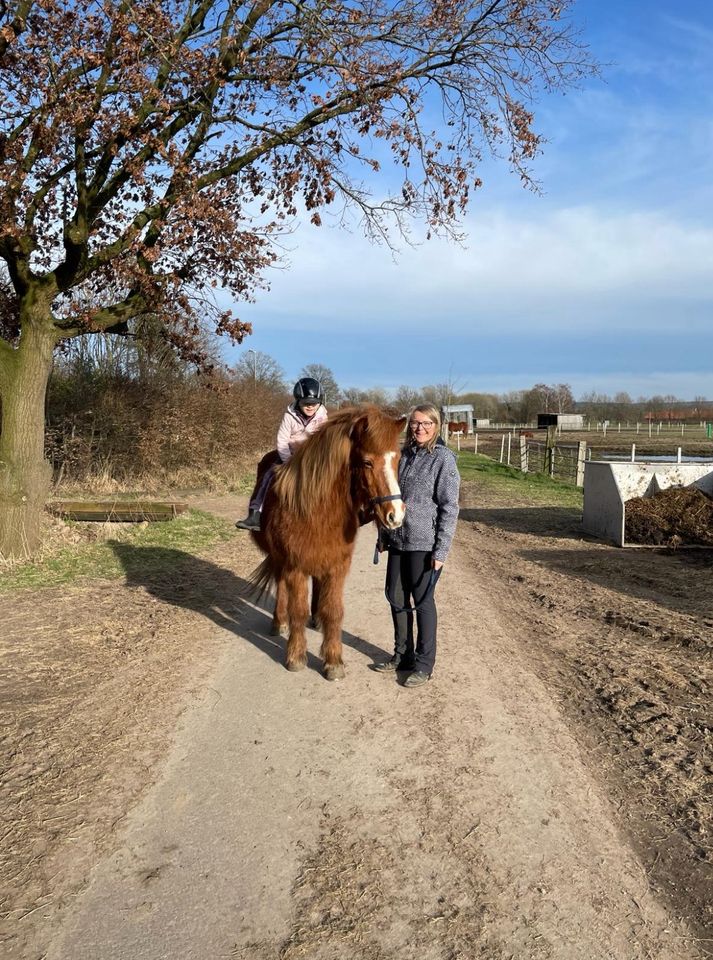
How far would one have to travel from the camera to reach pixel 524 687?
15.4ft

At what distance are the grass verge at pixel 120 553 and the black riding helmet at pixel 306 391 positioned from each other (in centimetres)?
378

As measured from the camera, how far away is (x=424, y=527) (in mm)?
4777

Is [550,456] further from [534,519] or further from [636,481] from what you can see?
[636,481]

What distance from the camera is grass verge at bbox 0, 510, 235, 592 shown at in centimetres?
763

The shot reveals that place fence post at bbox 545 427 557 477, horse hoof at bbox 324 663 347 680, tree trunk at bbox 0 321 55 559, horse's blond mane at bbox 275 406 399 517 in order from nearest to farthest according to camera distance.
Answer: horse's blond mane at bbox 275 406 399 517, horse hoof at bbox 324 663 347 680, tree trunk at bbox 0 321 55 559, fence post at bbox 545 427 557 477

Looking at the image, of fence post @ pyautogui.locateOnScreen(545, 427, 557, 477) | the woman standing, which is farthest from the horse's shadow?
fence post @ pyautogui.locateOnScreen(545, 427, 557, 477)

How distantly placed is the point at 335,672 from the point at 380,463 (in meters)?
1.65

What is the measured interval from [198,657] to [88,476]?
11.3 m

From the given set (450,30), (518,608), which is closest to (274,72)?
(450,30)

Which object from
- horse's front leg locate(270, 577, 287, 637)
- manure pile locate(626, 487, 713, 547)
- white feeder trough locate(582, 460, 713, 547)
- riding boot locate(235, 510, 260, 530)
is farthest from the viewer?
white feeder trough locate(582, 460, 713, 547)

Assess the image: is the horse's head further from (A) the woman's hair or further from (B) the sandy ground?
(B) the sandy ground

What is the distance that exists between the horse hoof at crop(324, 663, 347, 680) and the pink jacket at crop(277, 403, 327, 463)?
1.93 metres

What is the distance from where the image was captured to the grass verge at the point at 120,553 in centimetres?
Result: 763

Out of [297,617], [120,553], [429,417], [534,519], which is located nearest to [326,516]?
[297,617]
